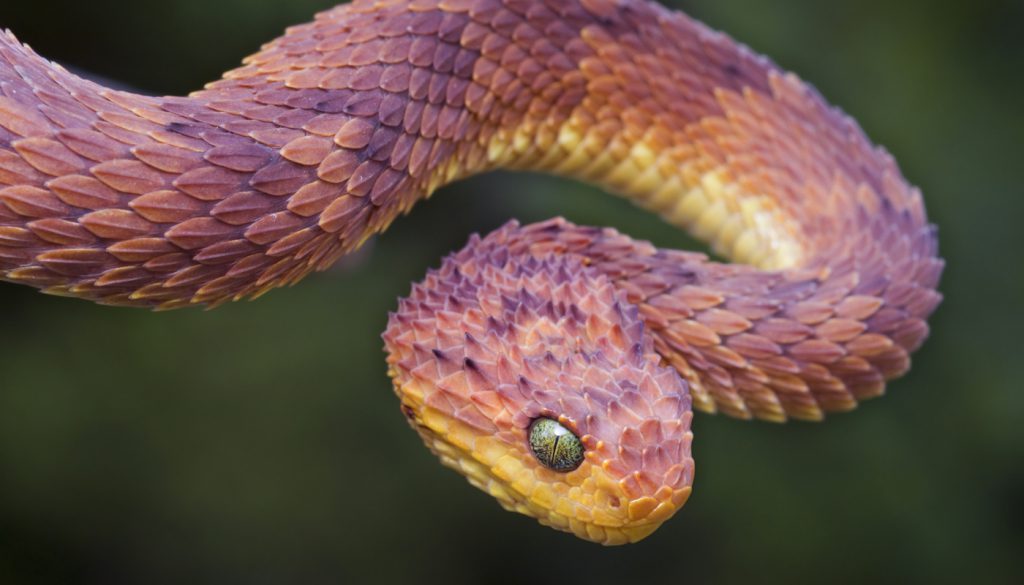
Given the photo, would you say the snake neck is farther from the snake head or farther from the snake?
the snake head

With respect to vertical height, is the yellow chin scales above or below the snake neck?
below

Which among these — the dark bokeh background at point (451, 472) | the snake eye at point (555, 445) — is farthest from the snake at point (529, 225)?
the dark bokeh background at point (451, 472)

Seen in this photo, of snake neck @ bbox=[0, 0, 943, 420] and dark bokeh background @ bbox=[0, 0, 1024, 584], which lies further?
dark bokeh background @ bbox=[0, 0, 1024, 584]

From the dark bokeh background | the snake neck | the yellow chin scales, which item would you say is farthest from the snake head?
the dark bokeh background

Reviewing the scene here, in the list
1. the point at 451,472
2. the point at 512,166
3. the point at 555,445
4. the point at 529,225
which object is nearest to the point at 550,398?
the point at 555,445

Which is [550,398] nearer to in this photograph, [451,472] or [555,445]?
[555,445]

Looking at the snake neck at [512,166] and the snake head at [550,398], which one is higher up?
the snake neck at [512,166]

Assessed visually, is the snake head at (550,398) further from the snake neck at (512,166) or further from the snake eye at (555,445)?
the snake neck at (512,166)
